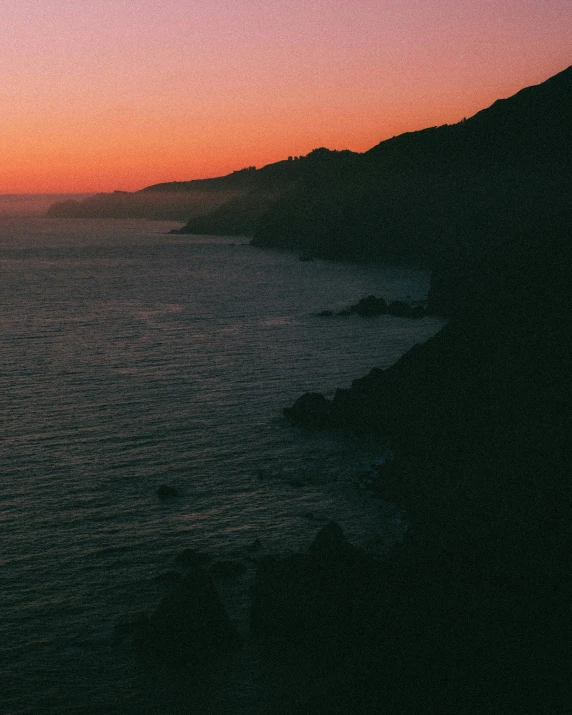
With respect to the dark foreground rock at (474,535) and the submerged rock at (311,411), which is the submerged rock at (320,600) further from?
the submerged rock at (311,411)

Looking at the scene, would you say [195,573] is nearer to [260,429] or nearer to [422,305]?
[260,429]

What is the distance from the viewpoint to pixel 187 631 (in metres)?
26.0

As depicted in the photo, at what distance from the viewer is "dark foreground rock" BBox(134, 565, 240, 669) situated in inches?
1016

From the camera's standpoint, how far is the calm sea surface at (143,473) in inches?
1010

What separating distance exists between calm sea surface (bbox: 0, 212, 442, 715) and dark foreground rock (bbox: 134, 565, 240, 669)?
31.3 inches

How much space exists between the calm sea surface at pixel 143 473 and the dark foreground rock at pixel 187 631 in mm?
795

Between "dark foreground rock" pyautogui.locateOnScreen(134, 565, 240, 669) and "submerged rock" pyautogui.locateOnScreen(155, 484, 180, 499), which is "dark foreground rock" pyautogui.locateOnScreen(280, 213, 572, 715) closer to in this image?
"dark foreground rock" pyautogui.locateOnScreen(134, 565, 240, 669)

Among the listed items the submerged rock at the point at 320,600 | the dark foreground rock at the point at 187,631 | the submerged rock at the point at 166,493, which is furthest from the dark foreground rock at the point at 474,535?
the submerged rock at the point at 166,493

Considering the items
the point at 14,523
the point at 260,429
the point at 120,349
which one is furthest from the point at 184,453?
the point at 120,349

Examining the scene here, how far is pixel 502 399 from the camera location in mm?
41688

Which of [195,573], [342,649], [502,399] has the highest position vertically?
[502,399]

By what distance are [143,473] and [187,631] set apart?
15.8 meters

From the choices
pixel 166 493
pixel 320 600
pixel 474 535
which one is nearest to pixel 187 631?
pixel 320 600

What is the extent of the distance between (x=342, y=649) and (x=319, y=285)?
116 m
